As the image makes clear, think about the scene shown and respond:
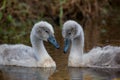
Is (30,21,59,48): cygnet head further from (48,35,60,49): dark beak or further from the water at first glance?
the water

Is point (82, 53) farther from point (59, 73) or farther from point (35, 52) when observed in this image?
point (59, 73)

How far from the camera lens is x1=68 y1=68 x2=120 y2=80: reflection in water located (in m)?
11.8

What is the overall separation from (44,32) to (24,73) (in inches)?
49.2

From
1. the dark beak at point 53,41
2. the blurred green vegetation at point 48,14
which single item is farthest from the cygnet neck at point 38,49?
the blurred green vegetation at point 48,14

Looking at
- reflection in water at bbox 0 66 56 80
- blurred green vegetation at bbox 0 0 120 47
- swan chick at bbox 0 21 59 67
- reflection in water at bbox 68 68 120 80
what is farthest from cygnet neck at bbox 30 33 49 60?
blurred green vegetation at bbox 0 0 120 47

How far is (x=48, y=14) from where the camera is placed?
18.9 meters

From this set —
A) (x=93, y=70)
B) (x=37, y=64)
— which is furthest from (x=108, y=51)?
(x=37, y=64)

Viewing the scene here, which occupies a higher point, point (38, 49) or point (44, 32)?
point (44, 32)

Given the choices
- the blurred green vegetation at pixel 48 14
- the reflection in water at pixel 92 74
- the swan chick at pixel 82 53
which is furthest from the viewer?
the blurred green vegetation at pixel 48 14

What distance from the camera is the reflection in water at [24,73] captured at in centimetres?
1187

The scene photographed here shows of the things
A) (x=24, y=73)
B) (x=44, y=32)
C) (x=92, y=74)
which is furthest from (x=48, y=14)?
(x=92, y=74)

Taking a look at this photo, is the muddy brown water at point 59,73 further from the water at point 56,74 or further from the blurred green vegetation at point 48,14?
the blurred green vegetation at point 48,14

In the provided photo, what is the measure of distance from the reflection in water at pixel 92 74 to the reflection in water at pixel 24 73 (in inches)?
17.3

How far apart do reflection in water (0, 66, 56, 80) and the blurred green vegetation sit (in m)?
2.98
